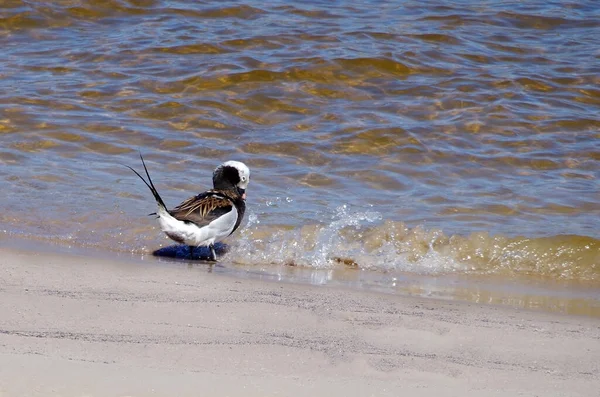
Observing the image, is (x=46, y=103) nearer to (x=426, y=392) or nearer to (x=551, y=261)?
(x=551, y=261)

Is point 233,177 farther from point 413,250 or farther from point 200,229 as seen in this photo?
point 413,250

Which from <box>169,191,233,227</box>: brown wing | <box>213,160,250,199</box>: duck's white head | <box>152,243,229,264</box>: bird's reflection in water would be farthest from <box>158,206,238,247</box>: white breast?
<box>213,160,250,199</box>: duck's white head

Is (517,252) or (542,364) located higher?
(542,364)

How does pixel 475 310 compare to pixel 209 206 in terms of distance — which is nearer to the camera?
pixel 475 310

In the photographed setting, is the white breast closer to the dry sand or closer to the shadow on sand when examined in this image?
the shadow on sand

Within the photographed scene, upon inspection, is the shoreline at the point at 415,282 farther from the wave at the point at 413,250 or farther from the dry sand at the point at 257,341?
the dry sand at the point at 257,341

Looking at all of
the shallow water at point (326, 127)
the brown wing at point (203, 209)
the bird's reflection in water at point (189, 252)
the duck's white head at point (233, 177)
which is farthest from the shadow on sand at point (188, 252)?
the duck's white head at point (233, 177)

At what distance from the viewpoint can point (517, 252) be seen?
285 inches

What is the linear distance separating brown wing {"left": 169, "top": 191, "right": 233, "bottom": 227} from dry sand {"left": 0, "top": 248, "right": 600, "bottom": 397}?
122 centimetres

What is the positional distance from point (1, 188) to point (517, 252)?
4.08 meters

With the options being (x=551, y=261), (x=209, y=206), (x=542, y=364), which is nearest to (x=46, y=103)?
(x=209, y=206)

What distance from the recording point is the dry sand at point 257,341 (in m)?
3.85

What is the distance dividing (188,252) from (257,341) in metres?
3.07

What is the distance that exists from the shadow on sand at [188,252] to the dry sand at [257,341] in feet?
4.59
